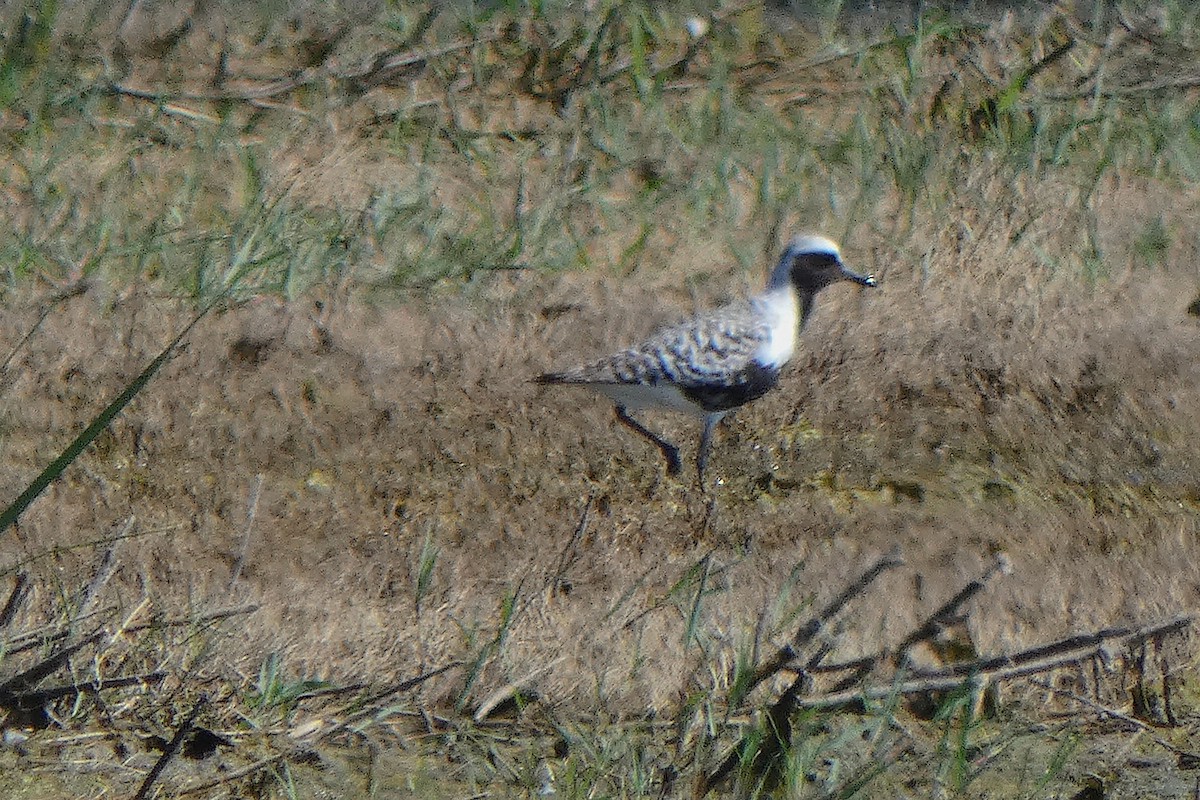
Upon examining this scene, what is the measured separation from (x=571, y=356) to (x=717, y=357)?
0.56 m

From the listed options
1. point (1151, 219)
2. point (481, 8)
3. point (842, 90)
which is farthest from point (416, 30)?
point (1151, 219)

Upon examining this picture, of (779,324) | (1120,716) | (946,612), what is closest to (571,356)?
(779,324)

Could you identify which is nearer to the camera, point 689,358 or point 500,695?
point 500,695

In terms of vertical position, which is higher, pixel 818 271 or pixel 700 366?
pixel 818 271

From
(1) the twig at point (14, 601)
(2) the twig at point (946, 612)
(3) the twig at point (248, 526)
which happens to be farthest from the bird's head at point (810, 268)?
(1) the twig at point (14, 601)

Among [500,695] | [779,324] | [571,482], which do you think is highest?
[779,324]

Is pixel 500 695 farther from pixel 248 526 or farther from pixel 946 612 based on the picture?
pixel 946 612

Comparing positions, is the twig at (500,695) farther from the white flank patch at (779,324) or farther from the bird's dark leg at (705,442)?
the white flank patch at (779,324)

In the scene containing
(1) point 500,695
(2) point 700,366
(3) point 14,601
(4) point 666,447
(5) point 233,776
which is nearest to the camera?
(5) point 233,776

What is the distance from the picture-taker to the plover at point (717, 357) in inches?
191

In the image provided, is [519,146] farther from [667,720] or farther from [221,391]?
[667,720]

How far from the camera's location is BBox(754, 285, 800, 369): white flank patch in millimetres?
4965

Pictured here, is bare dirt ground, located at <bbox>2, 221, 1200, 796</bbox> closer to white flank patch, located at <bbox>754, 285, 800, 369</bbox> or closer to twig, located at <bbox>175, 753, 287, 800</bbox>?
white flank patch, located at <bbox>754, 285, 800, 369</bbox>

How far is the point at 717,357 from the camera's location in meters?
4.89
